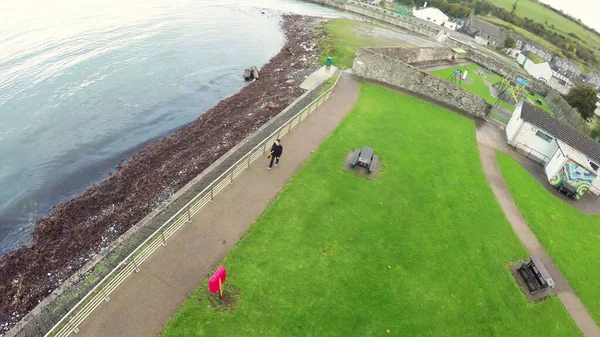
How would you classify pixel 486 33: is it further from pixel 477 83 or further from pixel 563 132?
pixel 563 132

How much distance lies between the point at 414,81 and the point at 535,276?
65.9ft

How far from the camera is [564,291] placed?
48.6ft

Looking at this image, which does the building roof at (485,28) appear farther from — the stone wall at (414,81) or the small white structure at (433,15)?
the stone wall at (414,81)

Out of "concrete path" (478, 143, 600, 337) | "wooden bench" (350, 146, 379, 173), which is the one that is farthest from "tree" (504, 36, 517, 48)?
"wooden bench" (350, 146, 379, 173)

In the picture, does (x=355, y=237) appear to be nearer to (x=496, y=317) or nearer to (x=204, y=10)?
(x=496, y=317)

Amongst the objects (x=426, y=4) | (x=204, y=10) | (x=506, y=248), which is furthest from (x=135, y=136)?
(x=426, y=4)

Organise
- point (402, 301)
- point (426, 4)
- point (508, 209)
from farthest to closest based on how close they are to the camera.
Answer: point (426, 4) → point (508, 209) → point (402, 301)

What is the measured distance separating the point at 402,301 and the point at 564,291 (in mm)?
8365

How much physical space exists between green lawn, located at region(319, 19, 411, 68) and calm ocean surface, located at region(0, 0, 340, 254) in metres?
8.71

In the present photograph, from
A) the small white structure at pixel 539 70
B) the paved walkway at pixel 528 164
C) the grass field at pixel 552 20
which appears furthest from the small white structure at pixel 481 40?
the paved walkway at pixel 528 164

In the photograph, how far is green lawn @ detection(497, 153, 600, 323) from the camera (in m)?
15.6

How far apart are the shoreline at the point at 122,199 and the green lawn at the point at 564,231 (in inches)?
686

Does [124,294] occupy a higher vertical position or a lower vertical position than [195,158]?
higher

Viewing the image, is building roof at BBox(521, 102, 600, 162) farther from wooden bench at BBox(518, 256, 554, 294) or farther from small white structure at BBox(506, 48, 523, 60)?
small white structure at BBox(506, 48, 523, 60)
